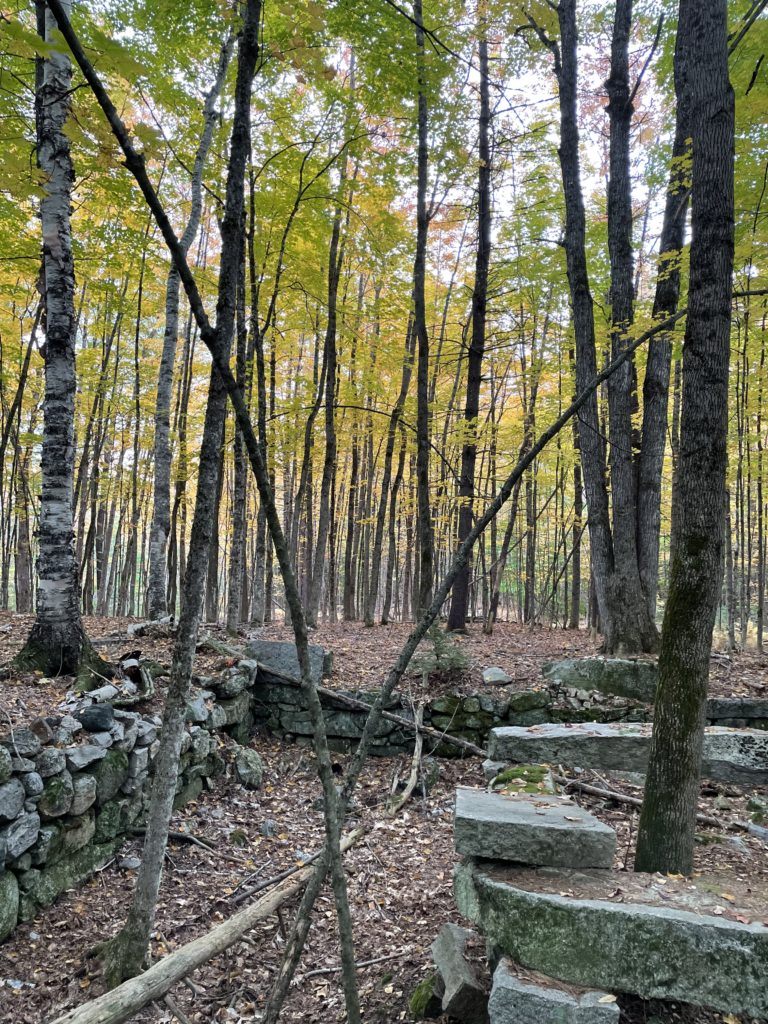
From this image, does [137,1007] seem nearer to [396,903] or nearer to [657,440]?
[396,903]

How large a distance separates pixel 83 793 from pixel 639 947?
3.52 meters

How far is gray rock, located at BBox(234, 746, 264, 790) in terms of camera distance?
572cm

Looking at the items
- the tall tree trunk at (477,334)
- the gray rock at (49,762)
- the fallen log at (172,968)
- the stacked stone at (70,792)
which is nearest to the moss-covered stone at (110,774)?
the stacked stone at (70,792)

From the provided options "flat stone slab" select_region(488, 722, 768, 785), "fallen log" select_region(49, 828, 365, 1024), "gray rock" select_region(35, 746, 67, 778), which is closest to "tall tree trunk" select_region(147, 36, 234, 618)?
"gray rock" select_region(35, 746, 67, 778)

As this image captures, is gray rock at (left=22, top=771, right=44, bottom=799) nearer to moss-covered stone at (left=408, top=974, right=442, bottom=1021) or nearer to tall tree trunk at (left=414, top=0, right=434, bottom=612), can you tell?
moss-covered stone at (left=408, top=974, right=442, bottom=1021)

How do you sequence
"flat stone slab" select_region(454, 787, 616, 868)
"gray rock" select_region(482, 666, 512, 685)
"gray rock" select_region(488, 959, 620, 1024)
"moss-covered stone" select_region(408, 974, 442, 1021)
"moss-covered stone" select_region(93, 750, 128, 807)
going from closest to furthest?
"gray rock" select_region(488, 959, 620, 1024), "moss-covered stone" select_region(408, 974, 442, 1021), "flat stone slab" select_region(454, 787, 616, 868), "moss-covered stone" select_region(93, 750, 128, 807), "gray rock" select_region(482, 666, 512, 685)

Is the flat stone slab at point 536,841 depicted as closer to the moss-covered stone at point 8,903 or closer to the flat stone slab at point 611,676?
the moss-covered stone at point 8,903

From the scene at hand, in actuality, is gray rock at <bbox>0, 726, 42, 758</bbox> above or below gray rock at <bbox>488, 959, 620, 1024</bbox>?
above

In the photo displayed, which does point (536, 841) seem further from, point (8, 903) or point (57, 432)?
point (57, 432)

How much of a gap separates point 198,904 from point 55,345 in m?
4.61

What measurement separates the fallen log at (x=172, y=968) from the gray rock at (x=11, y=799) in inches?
45.0

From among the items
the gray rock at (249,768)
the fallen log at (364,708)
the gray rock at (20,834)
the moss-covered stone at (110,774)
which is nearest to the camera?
the gray rock at (20,834)

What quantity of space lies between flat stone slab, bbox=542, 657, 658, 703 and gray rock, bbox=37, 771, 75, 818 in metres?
5.06

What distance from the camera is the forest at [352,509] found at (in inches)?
106
